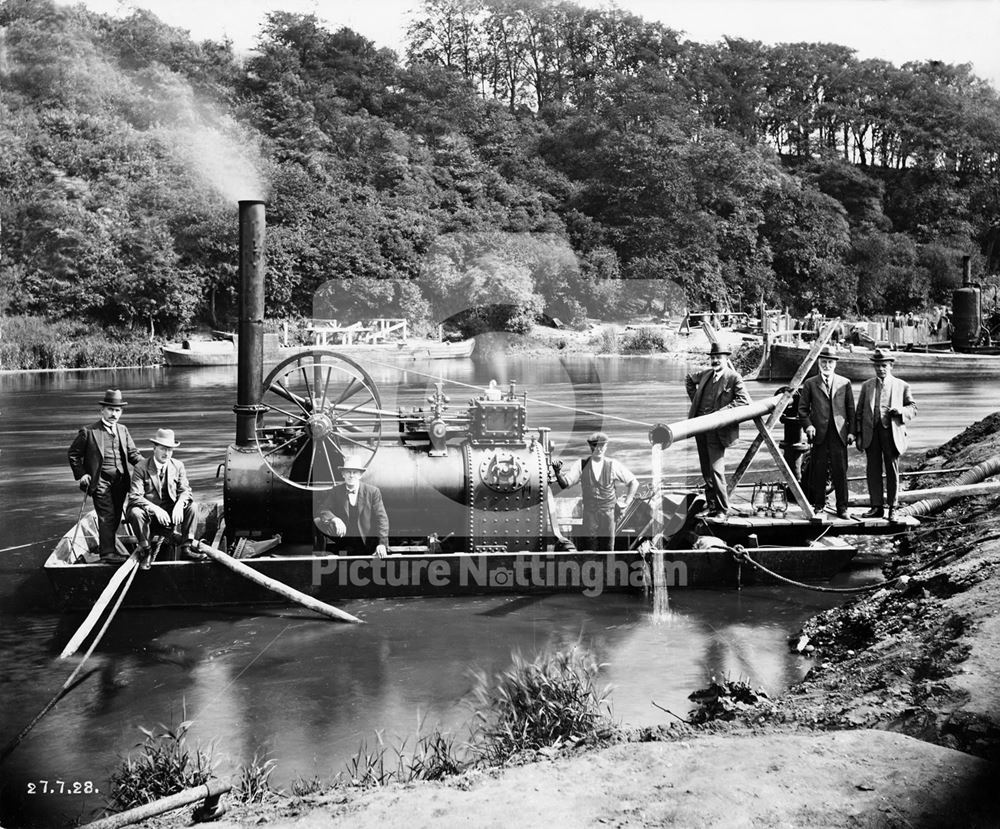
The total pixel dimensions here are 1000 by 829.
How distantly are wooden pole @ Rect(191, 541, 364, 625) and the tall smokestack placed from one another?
53.9 inches

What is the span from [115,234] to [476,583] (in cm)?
3317

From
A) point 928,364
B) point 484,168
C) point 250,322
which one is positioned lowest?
point 928,364

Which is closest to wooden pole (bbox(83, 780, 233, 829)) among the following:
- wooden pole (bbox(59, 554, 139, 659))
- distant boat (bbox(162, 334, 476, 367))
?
wooden pole (bbox(59, 554, 139, 659))

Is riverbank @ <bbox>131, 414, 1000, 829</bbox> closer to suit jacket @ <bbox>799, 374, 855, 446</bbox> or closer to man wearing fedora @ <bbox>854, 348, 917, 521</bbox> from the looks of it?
man wearing fedora @ <bbox>854, 348, 917, 521</bbox>

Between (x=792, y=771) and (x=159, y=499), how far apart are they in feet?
21.7

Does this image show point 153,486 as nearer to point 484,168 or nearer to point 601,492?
point 601,492

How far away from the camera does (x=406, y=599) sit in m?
10.5

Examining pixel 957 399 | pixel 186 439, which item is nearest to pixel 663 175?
pixel 957 399

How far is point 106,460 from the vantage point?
9.52 m

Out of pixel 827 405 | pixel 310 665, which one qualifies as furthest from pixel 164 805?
pixel 827 405

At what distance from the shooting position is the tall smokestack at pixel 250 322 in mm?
10328

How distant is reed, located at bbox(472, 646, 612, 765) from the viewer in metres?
6.04

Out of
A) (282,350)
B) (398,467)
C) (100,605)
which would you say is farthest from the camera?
(282,350)

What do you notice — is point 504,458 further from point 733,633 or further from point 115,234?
point 115,234
